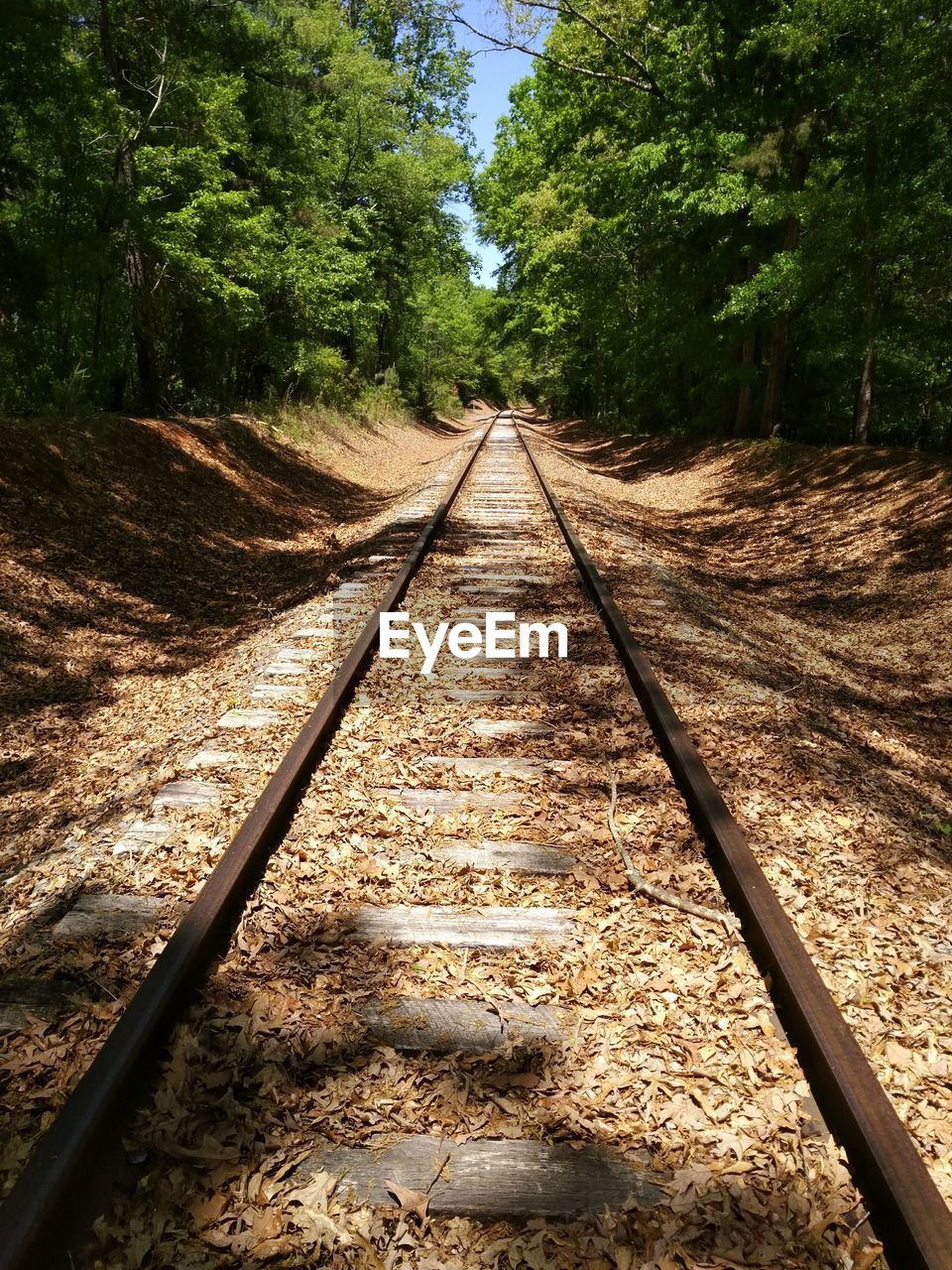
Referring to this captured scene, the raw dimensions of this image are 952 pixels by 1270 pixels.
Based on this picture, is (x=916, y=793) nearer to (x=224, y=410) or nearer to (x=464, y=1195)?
(x=464, y=1195)

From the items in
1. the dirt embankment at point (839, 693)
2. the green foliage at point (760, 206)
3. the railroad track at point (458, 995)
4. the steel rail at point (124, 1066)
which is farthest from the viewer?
the green foliage at point (760, 206)

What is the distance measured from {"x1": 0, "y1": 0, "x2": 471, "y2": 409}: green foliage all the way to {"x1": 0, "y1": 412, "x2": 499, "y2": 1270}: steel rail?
7.89 m

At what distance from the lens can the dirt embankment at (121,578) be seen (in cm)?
→ 475

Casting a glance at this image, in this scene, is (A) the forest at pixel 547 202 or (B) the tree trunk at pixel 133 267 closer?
(A) the forest at pixel 547 202

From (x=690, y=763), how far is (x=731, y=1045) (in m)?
1.48

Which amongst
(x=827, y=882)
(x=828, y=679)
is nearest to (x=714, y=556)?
(x=828, y=679)

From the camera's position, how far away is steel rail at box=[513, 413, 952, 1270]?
67.3 inches

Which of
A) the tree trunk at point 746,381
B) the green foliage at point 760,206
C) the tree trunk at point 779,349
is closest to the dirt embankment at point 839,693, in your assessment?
the green foliage at point 760,206

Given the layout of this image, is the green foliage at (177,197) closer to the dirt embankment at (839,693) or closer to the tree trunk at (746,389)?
the dirt embankment at (839,693)

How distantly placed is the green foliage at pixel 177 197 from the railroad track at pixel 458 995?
7.69 meters

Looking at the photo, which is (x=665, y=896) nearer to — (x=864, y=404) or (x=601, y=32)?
(x=864, y=404)

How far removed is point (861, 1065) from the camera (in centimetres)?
208

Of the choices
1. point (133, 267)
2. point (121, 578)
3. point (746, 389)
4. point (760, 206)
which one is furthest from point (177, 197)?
point (746, 389)

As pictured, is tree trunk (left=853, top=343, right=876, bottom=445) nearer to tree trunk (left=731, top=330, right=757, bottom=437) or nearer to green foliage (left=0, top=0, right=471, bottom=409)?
tree trunk (left=731, top=330, right=757, bottom=437)
